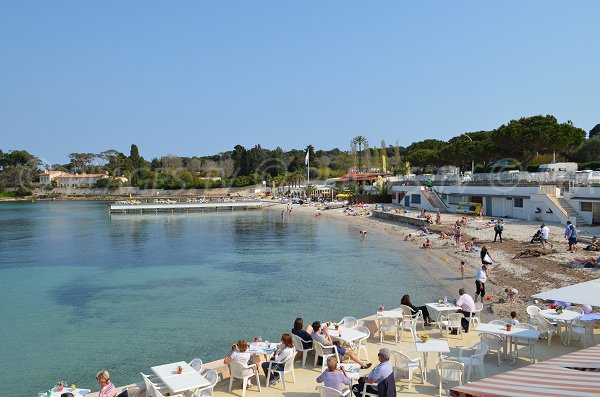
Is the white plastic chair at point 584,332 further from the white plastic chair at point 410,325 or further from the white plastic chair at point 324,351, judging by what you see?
the white plastic chair at point 324,351

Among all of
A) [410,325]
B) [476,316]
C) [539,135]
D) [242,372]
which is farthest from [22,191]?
[476,316]

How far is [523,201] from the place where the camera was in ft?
119

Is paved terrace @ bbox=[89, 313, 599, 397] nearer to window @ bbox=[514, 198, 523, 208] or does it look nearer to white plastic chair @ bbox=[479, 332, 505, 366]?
white plastic chair @ bbox=[479, 332, 505, 366]

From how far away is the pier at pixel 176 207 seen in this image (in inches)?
3236

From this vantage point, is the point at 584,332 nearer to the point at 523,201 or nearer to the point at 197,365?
the point at 197,365

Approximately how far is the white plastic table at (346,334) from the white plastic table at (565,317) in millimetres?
4252

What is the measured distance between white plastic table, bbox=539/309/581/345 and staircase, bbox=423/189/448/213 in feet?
132

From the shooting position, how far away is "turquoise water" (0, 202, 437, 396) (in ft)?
43.0

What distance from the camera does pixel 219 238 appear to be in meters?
43.2

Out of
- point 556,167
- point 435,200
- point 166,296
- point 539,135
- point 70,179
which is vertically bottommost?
point 166,296

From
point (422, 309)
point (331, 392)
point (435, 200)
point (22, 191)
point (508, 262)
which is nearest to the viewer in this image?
point (331, 392)

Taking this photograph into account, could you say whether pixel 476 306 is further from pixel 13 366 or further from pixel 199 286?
pixel 199 286

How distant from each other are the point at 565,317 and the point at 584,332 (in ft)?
1.53

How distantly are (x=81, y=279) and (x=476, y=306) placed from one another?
21.5 metres
